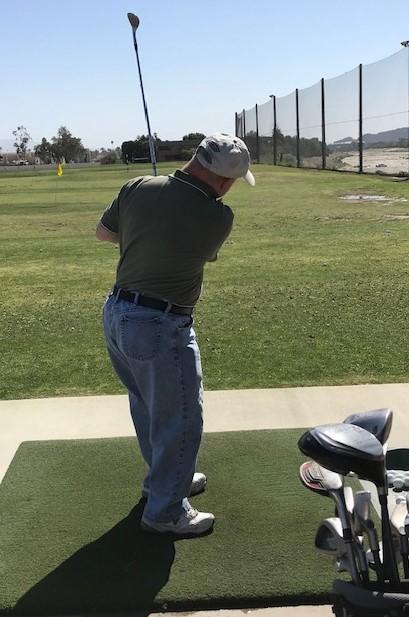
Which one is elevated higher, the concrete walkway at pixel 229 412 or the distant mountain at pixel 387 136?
the distant mountain at pixel 387 136

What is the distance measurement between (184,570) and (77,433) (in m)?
1.61

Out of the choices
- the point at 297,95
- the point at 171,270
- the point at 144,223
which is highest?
the point at 297,95

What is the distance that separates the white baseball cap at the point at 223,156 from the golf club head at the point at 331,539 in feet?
4.64

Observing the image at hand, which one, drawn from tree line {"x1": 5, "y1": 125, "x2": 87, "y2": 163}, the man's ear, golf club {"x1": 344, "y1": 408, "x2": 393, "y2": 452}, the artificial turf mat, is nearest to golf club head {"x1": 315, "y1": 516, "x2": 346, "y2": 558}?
golf club {"x1": 344, "y1": 408, "x2": 393, "y2": 452}

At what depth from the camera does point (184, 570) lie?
9.34 feet

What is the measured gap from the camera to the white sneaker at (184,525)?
3059 millimetres

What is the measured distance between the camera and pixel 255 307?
24.4 feet

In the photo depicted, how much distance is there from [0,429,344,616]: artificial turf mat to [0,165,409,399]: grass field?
135 cm

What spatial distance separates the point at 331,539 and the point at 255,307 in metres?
5.32

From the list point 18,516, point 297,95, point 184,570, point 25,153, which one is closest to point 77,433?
point 18,516

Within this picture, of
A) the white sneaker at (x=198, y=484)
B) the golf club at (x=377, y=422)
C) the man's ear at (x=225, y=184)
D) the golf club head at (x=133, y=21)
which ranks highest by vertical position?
the golf club head at (x=133, y=21)

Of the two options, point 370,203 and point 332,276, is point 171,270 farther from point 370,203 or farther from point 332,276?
point 370,203

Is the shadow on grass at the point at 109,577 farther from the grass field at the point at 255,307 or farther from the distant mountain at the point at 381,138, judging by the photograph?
the distant mountain at the point at 381,138

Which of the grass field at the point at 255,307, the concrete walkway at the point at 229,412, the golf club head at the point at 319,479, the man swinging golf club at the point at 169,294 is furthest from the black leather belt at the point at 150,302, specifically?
the grass field at the point at 255,307
